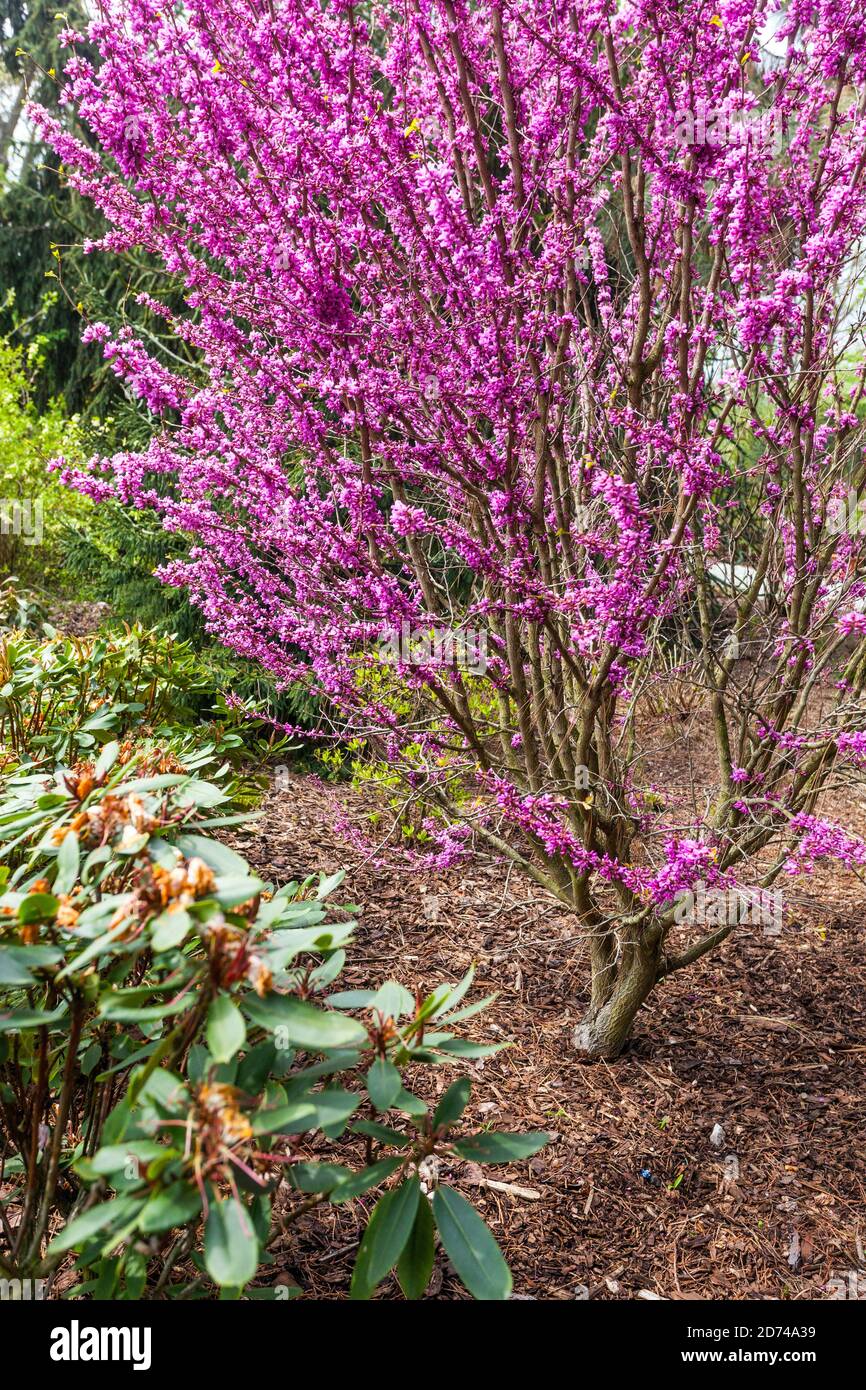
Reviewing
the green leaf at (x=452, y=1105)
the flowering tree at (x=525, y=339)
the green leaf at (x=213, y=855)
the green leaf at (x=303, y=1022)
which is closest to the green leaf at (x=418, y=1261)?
the green leaf at (x=452, y=1105)

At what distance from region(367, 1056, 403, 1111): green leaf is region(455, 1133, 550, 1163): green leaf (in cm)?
14

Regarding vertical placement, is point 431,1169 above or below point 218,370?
below

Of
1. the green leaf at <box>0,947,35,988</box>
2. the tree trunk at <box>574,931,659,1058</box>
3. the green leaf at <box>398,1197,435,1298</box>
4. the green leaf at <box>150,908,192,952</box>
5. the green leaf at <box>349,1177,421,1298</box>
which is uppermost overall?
the green leaf at <box>150,908,192,952</box>

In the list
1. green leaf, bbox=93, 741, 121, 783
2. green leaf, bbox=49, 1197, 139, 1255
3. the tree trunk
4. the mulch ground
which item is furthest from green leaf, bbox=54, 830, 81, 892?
the tree trunk

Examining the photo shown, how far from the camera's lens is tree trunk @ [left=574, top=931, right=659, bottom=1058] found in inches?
113

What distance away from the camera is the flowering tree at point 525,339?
2.26 meters

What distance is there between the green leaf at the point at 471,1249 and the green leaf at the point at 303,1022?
290 mm

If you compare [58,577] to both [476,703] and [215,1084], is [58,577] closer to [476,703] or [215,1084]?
[476,703]

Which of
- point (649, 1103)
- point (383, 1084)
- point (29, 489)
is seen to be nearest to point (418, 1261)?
point (383, 1084)

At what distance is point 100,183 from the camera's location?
2775 millimetres

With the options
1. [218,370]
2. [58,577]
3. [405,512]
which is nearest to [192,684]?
[218,370]

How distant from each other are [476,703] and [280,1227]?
10.4ft

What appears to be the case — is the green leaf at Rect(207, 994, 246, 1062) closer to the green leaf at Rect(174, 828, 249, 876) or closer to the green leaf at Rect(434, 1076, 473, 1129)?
the green leaf at Rect(174, 828, 249, 876)

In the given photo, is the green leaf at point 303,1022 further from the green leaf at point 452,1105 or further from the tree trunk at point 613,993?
the tree trunk at point 613,993
